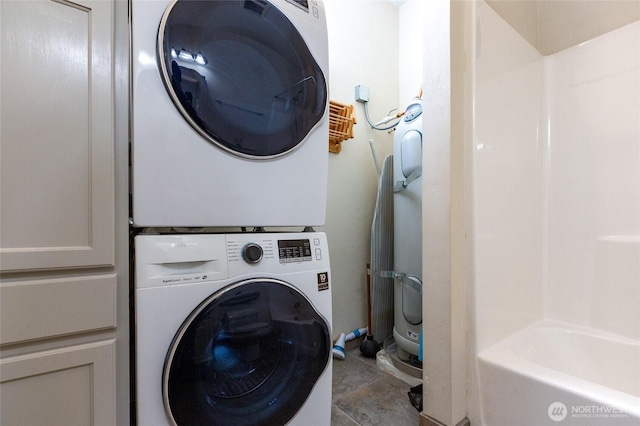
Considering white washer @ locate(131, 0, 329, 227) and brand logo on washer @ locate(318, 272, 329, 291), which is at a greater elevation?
white washer @ locate(131, 0, 329, 227)

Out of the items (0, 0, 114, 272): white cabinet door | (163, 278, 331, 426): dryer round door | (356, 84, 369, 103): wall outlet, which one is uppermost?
(356, 84, 369, 103): wall outlet

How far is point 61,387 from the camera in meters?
0.66

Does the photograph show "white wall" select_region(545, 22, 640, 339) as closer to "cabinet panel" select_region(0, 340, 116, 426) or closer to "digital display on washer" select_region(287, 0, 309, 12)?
"digital display on washer" select_region(287, 0, 309, 12)

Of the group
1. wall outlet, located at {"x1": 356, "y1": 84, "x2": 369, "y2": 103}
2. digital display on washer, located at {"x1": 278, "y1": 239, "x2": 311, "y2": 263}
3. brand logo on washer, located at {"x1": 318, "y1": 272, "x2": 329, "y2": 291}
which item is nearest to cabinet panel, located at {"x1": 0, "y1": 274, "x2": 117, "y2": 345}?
digital display on washer, located at {"x1": 278, "y1": 239, "x2": 311, "y2": 263}

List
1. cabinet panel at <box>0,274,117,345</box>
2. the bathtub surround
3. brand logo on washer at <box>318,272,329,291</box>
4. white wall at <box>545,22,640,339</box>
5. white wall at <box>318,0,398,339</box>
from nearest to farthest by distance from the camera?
cabinet panel at <box>0,274,117,345</box>
brand logo on washer at <box>318,272,329,291</box>
the bathtub surround
white wall at <box>545,22,640,339</box>
white wall at <box>318,0,398,339</box>

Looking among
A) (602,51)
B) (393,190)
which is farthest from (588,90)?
(393,190)

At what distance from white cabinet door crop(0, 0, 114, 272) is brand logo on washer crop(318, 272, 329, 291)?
588 millimetres

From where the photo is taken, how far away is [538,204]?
1573 mm

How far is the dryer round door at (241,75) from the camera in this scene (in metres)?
0.77

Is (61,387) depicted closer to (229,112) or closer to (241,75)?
(229,112)

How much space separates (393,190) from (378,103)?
693 mm

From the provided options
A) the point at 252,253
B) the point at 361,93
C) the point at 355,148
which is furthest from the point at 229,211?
the point at 361,93

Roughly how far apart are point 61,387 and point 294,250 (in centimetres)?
64

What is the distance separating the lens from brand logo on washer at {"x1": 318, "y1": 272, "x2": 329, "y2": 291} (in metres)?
1.00
